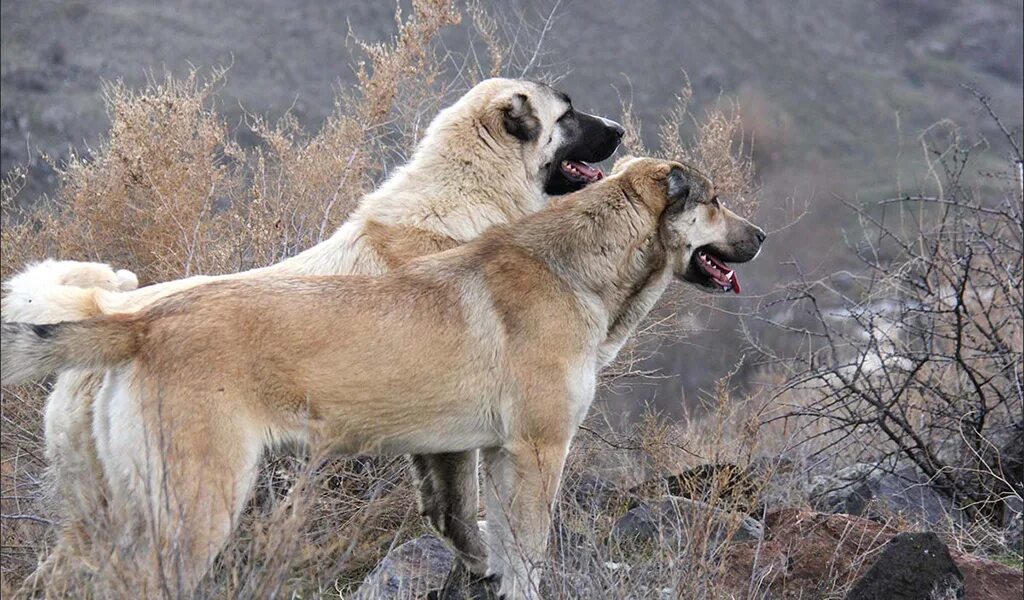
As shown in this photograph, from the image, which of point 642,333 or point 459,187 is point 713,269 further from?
point 642,333

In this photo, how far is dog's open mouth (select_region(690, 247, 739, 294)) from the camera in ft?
21.4

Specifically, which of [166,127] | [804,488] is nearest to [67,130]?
[166,127]

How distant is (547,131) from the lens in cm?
736

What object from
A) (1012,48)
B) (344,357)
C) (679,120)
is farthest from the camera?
(1012,48)

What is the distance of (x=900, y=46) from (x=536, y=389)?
2873 centimetres

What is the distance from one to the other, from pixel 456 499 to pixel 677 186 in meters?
1.79

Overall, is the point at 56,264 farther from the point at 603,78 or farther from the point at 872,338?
the point at 603,78

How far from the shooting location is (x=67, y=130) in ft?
80.0

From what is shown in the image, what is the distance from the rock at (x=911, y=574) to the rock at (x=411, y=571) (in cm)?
195

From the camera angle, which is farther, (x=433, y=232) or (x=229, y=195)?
(x=229, y=195)

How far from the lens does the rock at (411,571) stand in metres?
6.18

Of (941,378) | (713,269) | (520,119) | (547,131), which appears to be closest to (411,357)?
(713,269)

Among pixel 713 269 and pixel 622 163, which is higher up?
pixel 622 163

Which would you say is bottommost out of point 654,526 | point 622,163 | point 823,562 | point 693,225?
point 654,526
